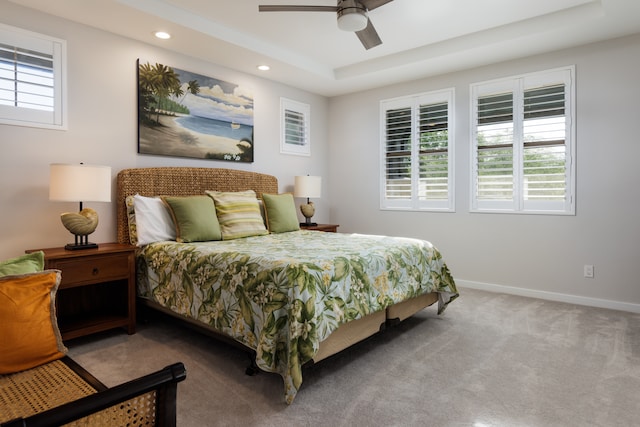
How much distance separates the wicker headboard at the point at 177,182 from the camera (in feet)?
11.6

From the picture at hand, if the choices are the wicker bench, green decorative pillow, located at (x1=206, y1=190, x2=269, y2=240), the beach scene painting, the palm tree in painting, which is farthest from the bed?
the wicker bench

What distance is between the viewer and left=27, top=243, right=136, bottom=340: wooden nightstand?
9.16ft

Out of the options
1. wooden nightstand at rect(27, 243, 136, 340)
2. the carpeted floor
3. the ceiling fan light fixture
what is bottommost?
the carpeted floor

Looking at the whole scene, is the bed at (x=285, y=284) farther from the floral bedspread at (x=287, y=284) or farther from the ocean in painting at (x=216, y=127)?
the ocean in painting at (x=216, y=127)

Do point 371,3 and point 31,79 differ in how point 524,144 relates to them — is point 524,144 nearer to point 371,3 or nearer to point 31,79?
point 371,3

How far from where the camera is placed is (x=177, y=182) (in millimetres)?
3904

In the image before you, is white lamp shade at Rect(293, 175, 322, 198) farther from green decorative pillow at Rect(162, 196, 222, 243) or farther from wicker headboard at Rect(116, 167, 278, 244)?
green decorative pillow at Rect(162, 196, 222, 243)

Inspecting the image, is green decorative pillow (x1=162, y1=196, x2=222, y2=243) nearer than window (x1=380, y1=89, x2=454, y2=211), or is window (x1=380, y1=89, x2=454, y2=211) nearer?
green decorative pillow (x1=162, y1=196, x2=222, y2=243)

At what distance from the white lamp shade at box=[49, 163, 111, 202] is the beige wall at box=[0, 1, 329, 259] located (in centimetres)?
31

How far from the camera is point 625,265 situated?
3705 mm

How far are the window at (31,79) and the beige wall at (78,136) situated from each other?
0.22 ft

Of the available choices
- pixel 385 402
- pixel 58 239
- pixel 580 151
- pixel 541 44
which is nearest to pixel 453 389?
pixel 385 402

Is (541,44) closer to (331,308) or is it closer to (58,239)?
(331,308)

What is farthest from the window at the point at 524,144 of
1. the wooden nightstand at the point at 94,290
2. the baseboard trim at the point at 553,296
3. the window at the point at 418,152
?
the wooden nightstand at the point at 94,290
